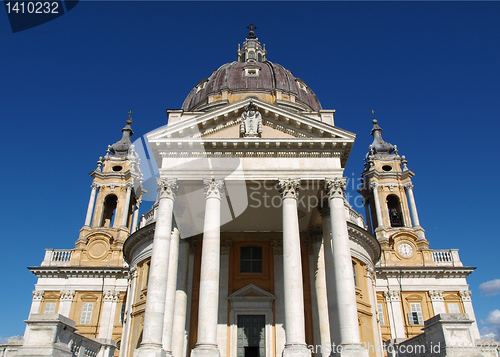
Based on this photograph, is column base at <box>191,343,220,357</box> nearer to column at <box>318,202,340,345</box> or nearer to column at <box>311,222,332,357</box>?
column at <box>318,202,340,345</box>

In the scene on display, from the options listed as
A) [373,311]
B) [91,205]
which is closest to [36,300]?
[91,205]

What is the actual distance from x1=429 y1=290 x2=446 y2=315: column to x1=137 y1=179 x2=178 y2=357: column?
26.2m

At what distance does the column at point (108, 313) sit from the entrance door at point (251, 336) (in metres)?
16.9

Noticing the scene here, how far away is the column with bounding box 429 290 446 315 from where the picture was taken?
3375 cm

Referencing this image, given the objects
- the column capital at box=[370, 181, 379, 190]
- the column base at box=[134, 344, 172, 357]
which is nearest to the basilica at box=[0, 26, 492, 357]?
the column base at box=[134, 344, 172, 357]

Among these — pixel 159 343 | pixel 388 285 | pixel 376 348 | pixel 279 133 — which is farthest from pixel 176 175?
pixel 388 285

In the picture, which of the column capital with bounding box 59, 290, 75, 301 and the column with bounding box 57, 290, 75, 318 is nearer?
the column with bounding box 57, 290, 75, 318

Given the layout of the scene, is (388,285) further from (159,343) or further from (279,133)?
(159,343)

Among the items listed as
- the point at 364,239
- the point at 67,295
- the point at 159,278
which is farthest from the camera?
the point at 67,295

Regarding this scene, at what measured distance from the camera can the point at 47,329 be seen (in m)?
13.1

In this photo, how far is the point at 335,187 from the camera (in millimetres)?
18125

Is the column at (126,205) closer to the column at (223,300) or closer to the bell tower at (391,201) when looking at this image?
the column at (223,300)

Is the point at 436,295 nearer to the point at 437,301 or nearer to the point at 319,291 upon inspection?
the point at 437,301

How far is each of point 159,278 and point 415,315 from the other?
85.2ft
